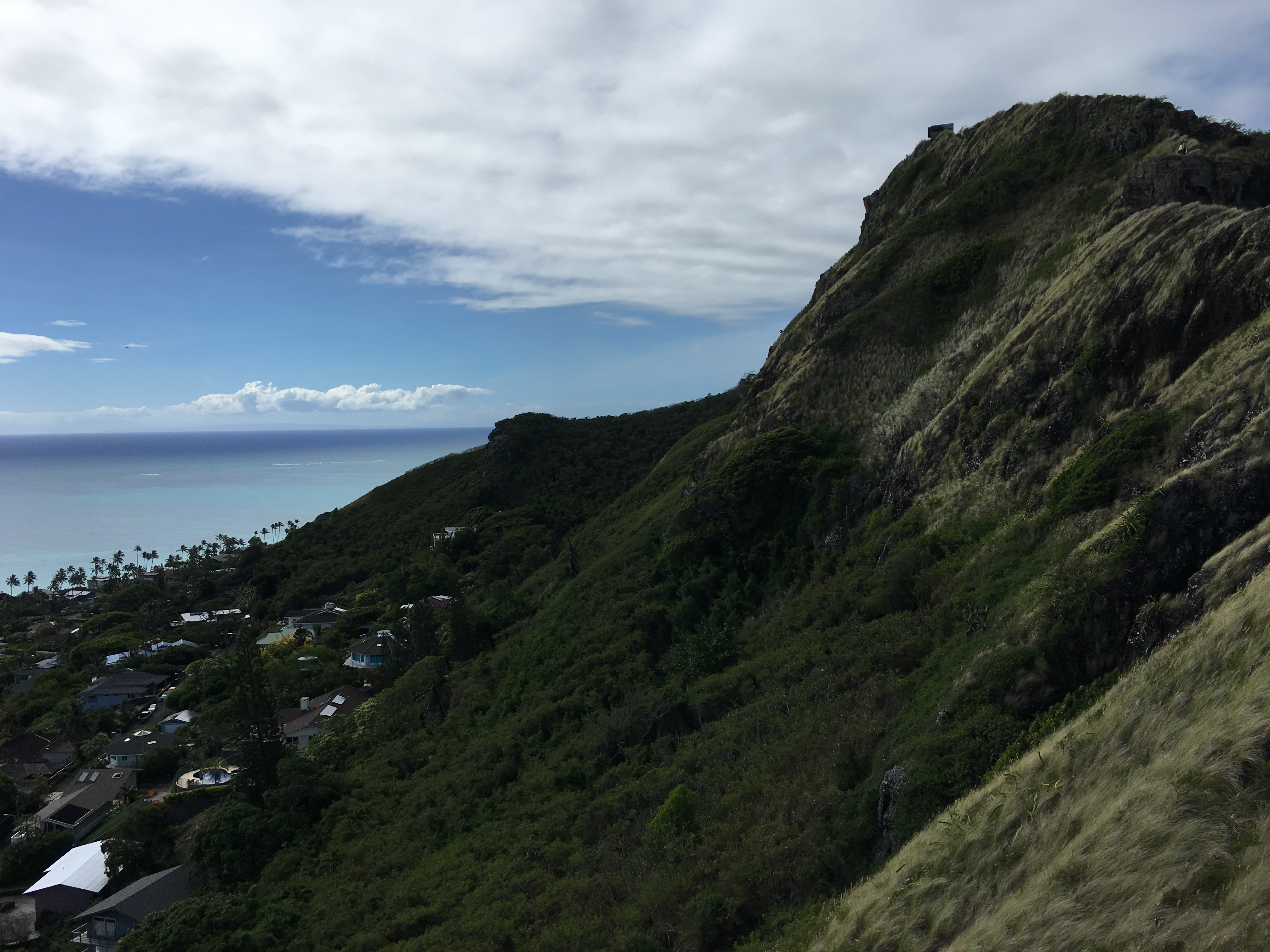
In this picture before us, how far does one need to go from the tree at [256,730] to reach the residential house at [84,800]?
17.0 metres

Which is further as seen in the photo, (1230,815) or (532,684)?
(532,684)

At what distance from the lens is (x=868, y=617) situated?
59.4ft

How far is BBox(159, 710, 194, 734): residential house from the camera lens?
4941 centimetres

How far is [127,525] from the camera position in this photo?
166750 millimetres

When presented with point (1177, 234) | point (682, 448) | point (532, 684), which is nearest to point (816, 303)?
point (682, 448)

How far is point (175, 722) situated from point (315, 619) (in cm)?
1682

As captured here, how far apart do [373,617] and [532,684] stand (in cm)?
4142

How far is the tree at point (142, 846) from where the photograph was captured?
1204 inches

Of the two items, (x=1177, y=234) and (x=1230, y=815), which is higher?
(x=1177, y=234)

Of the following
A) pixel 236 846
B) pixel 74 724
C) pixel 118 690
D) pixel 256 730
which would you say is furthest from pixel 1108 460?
pixel 118 690

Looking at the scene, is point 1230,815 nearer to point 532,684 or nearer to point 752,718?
point 752,718

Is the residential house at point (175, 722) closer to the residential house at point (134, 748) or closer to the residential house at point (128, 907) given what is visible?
the residential house at point (134, 748)

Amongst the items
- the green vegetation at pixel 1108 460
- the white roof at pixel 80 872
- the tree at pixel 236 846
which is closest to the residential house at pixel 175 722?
the white roof at pixel 80 872

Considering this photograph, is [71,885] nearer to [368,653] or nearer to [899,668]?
[368,653]
